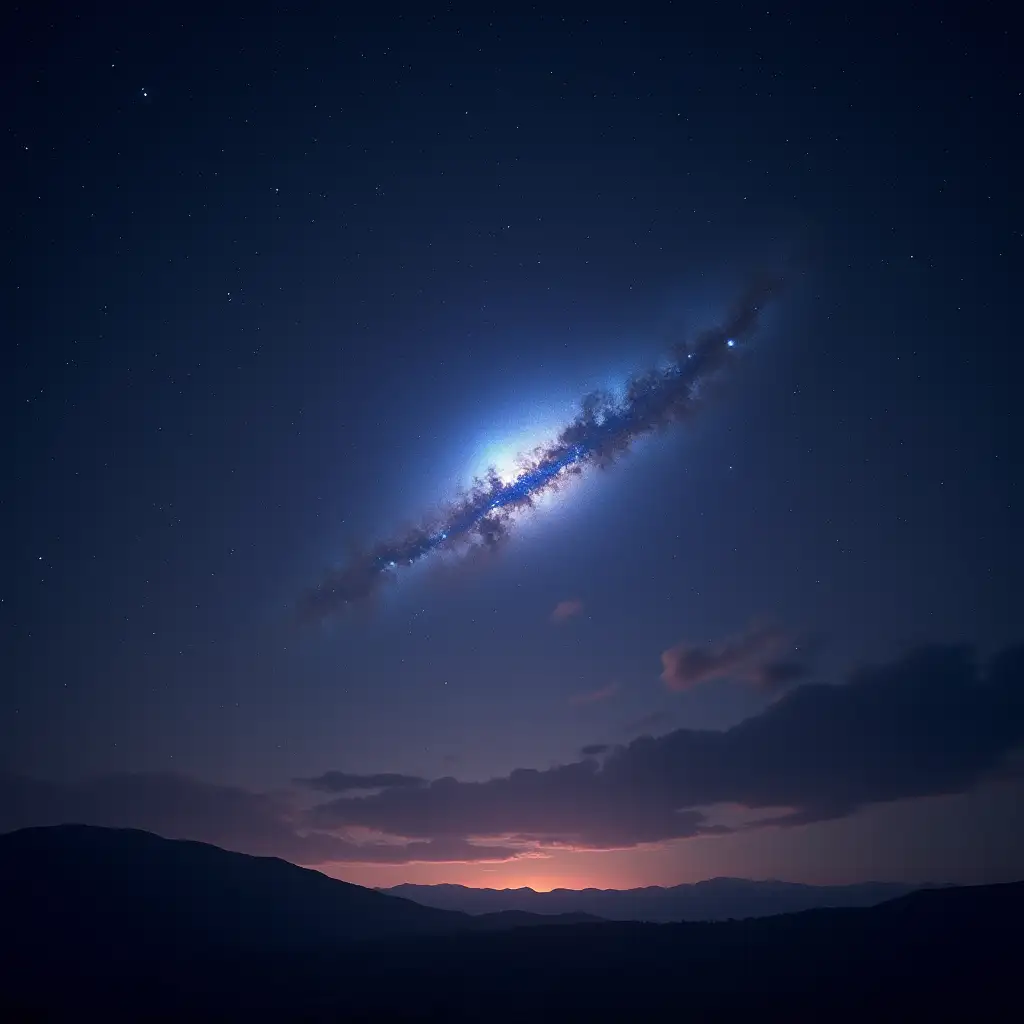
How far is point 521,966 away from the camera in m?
54.3

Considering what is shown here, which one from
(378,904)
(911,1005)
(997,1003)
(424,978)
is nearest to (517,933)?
(424,978)

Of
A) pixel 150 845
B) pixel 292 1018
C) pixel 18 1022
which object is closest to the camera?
pixel 292 1018

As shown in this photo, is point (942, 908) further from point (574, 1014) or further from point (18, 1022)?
point (18, 1022)

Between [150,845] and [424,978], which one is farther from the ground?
[150,845]

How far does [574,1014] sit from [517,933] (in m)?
19.1

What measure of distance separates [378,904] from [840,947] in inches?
3684

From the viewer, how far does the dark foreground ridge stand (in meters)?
45.1

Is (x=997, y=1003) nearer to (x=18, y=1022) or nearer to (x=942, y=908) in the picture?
(x=942, y=908)

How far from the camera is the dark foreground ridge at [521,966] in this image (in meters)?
45.1

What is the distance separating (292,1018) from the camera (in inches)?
1944

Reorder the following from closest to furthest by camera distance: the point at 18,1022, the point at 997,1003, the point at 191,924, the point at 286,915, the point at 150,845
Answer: the point at 997,1003 → the point at 18,1022 → the point at 191,924 → the point at 286,915 → the point at 150,845

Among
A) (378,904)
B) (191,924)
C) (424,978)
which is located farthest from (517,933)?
(378,904)

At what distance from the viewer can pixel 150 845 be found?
112m

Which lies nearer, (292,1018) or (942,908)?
(292,1018)
